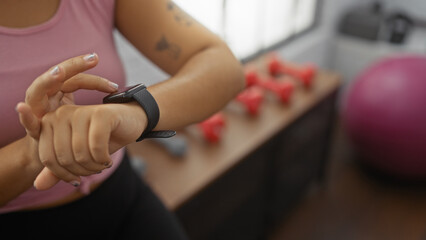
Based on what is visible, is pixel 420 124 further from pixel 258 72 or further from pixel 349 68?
pixel 349 68

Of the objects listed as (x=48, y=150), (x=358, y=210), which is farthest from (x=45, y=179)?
(x=358, y=210)

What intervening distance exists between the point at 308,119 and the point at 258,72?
0.32m

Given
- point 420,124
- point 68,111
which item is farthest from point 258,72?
point 68,111

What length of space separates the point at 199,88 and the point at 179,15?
159 mm

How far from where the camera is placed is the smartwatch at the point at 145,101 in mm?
479

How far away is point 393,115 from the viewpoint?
167cm

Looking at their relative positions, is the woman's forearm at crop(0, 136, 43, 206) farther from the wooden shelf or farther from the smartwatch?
the wooden shelf

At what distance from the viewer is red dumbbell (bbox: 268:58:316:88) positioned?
163 centimetres

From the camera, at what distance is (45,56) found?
55 centimetres

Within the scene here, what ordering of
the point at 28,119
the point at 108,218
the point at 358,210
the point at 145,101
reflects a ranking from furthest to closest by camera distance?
1. the point at 358,210
2. the point at 108,218
3. the point at 145,101
4. the point at 28,119

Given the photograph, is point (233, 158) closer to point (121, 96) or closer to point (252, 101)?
point (252, 101)

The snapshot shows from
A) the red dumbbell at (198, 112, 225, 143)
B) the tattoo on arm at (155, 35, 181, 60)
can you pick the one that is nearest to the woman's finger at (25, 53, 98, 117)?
the tattoo on arm at (155, 35, 181, 60)

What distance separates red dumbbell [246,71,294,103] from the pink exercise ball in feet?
1.61

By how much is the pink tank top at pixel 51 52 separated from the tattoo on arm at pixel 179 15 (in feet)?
0.34
